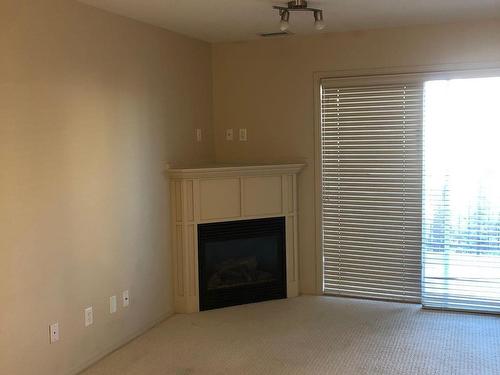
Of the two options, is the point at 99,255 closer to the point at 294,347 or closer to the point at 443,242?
the point at 294,347

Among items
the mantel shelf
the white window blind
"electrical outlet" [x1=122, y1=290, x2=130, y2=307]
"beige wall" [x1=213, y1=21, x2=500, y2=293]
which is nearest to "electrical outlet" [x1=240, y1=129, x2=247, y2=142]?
"beige wall" [x1=213, y1=21, x2=500, y2=293]

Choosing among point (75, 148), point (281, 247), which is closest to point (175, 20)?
point (75, 148)

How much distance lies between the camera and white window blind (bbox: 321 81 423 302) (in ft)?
15.1

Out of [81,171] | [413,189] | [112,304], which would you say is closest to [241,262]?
[112,304]

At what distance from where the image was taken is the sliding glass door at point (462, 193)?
433cm

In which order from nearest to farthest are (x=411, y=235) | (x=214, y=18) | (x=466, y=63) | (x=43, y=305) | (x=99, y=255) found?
1. (x=43, y=305)
2. (x=99, y=255)
3. (x=214, y=18)
4. (x=466, y=63)
5. (x=411, y=235)

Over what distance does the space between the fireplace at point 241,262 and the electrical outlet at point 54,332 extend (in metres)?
1.51

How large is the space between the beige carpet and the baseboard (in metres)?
0.05

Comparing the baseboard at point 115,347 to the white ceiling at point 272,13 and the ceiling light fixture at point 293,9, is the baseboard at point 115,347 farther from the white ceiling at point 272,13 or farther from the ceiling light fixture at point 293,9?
the ceiling light fixture at point 293,9

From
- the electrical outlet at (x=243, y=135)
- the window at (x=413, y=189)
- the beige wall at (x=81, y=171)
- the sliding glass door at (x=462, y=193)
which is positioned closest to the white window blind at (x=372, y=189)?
the window at (x=413, y=189)

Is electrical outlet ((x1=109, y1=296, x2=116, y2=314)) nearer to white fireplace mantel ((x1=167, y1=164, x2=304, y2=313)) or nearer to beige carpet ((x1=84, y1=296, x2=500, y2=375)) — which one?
beige carpet ((x1=84, y1=296, x2=500, y2=375))

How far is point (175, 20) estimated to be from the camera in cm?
408

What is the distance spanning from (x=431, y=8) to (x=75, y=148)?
2.56m

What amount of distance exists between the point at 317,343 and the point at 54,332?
1736 millimetres
